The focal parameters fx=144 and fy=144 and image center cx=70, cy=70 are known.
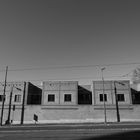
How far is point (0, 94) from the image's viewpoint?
38.1 m

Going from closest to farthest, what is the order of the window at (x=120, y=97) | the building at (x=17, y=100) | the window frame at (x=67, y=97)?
the building at (x=17, y=100) < the window at (x=120, y=97) < the window frame at (x=67, y=97)

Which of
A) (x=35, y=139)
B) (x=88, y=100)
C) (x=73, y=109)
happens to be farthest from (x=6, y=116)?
(x=35, y=139)

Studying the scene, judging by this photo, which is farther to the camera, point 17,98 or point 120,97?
point 17,98

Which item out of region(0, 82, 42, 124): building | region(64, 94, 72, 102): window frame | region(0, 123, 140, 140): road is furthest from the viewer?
region(64, 94, 72, 102): window frame

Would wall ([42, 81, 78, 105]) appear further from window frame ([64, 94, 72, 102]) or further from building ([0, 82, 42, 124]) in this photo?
building ([0, 82, 42, 124])

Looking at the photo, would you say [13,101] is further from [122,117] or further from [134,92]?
[134,92]

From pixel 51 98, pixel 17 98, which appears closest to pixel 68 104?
pixel 51 98

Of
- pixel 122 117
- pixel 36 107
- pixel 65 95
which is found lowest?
pixel 122 117

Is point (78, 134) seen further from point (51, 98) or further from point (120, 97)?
point (120, 97)

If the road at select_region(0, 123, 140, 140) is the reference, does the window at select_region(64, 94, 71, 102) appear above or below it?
above

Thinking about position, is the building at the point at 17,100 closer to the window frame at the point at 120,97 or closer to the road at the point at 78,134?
the road at the point at 78,134

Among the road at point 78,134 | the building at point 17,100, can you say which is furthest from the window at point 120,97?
the building at point 17,100

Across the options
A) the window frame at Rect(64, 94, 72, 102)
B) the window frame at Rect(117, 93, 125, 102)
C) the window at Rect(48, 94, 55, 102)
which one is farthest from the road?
the window at Rect(48, 94, 55, 102)

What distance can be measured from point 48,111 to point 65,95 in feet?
18.9
